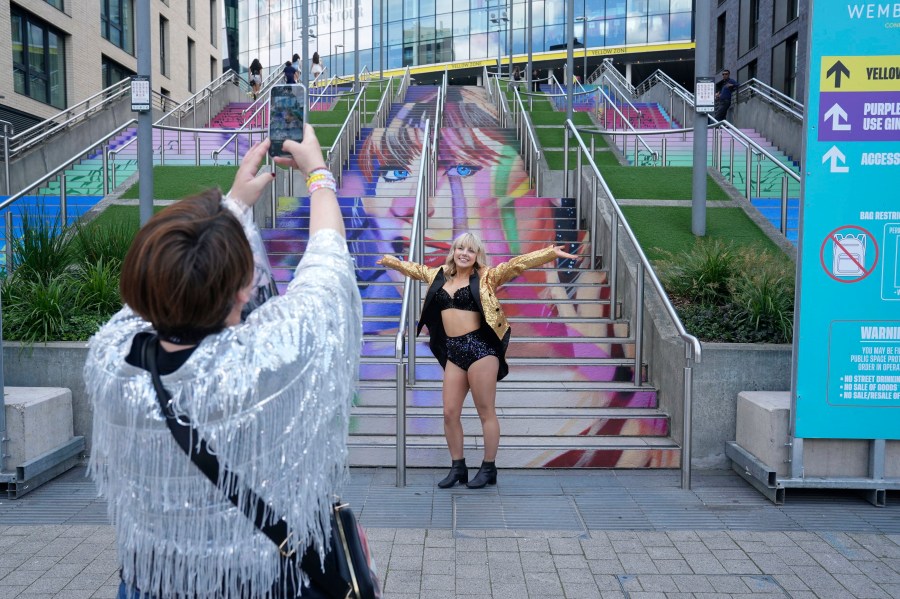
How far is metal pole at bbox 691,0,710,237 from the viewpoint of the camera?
9039 millimetres

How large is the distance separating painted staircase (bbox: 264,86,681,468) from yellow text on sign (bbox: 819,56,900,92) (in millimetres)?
2691

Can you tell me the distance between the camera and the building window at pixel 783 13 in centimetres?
2338

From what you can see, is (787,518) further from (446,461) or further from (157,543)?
(157,543)

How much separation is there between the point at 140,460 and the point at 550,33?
45.7m

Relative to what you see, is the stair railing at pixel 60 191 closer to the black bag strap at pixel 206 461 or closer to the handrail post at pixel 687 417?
the handrail post at pixel 687 417

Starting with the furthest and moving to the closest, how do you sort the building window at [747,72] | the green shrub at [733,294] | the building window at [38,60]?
the building window at [747,72], the building window at [38,60], the green shrub at [733,294]

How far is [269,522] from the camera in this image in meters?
1.56

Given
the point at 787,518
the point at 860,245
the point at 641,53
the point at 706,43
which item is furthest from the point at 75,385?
the point at 641,53

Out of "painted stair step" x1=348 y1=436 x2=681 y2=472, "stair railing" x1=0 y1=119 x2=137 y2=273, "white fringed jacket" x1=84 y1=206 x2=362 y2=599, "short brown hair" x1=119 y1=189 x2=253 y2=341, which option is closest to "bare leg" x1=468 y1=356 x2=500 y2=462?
"painted stair step" x1=348 y1=436 x2=681 y2=472

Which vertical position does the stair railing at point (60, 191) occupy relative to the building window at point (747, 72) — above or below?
below

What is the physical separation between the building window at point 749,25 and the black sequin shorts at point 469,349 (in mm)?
24644

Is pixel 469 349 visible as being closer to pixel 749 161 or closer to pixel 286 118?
pixel 286 118

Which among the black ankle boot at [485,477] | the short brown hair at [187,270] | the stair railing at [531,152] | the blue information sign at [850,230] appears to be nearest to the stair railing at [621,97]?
the stair railing at [531,152]

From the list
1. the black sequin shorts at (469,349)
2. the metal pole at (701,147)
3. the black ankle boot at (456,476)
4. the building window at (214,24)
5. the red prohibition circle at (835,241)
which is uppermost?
the building window at (214,24)
